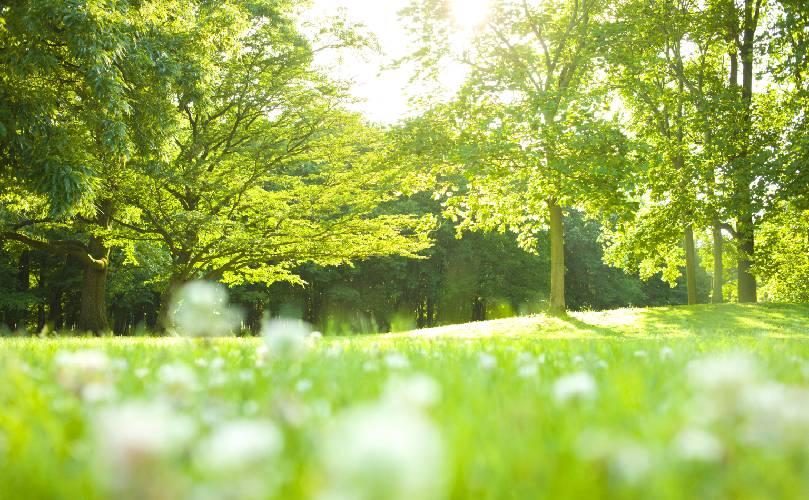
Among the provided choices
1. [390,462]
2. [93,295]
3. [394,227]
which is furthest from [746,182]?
[93,295]

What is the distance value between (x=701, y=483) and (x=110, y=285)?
3552 cm

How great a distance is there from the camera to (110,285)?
1262 inches

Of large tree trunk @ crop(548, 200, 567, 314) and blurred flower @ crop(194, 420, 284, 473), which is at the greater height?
large tree trunk @ crop(548, 200, 567, 314)

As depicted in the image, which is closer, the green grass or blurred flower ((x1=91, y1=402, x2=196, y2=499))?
blurred flower ((x1=91, y1=402, x2=196, y2=499))

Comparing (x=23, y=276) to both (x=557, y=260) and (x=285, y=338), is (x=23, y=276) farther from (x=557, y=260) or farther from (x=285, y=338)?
(x=285, y=338)

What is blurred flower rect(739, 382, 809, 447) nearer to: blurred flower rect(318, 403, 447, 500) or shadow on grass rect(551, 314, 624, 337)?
blurred flower rect(318, 403, 447, 500)

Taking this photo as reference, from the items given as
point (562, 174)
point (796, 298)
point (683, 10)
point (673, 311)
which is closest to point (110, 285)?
point (562, 174)

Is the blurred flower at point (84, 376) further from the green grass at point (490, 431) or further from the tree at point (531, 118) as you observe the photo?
the tree at point (531, 118)

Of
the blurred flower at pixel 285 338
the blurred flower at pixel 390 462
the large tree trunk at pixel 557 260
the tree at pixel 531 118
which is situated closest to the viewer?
the blurred flower at pixel 390 462

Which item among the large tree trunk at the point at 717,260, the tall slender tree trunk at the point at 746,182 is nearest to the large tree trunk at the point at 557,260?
the tall slender tree trunk at the point at 746,182

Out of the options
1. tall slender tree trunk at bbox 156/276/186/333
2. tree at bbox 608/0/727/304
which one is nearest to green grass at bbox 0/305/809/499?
tree at bbox 608/0/727/304

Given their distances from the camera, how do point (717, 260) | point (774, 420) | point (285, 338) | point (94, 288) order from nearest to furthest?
point (774, 420) → point (285, 338) → point (94, 288) → point (717, 260)

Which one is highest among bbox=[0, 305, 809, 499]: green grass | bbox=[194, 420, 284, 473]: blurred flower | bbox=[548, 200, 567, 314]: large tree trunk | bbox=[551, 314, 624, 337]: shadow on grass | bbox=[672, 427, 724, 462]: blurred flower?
bbox=[548, 200, 567, 314]: large tree trunk

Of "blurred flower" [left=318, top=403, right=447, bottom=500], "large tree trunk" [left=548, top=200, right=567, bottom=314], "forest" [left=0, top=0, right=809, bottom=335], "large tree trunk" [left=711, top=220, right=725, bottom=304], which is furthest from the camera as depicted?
"large tree trunk" [left=711, top=220, right=725, bottom=304]
